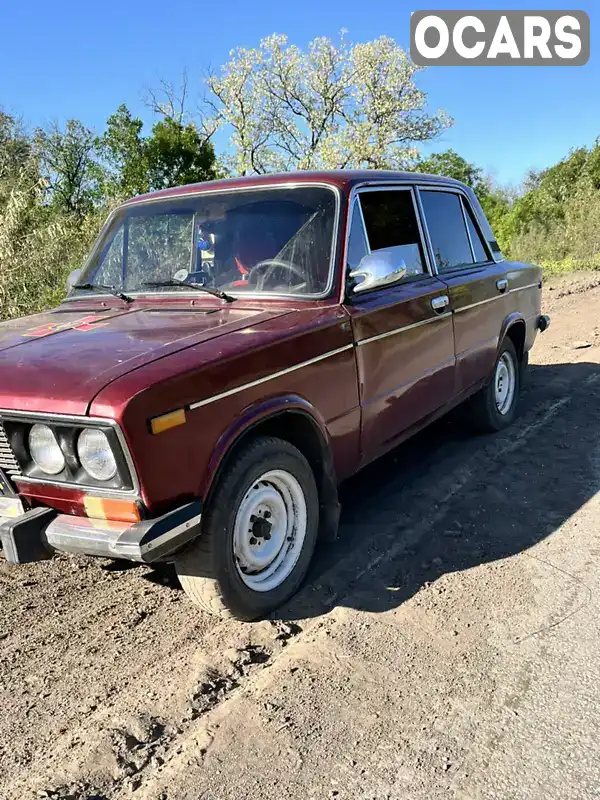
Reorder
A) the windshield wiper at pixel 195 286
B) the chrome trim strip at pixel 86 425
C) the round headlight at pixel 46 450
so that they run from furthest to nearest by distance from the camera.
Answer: the windshield wiper at pixel 195 286, the round headlight at pixel 46 450, the chrome trim strip at pixel 86 425

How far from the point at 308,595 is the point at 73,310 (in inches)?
83.2

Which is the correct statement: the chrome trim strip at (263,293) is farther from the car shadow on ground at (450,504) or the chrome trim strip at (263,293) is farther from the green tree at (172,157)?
the green tree at (172,157)

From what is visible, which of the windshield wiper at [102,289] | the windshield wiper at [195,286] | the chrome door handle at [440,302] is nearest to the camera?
the windshield wiper at [195,286]

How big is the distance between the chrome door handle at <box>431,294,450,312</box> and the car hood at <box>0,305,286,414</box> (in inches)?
54.3

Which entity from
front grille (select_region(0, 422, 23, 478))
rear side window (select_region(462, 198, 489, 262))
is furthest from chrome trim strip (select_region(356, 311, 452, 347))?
front grille (select_region(0, 422, 23, 478))

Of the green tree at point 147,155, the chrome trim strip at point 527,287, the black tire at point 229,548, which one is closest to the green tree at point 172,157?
the green tree at point 147,155

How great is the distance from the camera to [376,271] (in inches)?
138

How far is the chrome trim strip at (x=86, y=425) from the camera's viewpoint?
7.78 feet

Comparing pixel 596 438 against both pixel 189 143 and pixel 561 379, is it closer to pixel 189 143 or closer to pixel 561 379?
pixel 561 379

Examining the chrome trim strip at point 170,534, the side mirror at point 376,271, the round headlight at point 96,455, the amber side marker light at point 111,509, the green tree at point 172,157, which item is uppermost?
the green tree at point 172,157

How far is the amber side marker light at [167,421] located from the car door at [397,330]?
1.30m

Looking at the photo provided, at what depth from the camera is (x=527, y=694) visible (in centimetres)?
254

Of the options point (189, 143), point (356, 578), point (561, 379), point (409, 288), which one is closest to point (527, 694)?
point (356, 578)

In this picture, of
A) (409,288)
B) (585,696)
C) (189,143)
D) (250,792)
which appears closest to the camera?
(250,792)
